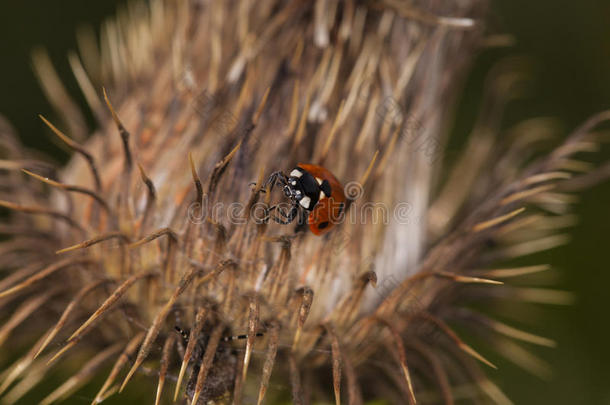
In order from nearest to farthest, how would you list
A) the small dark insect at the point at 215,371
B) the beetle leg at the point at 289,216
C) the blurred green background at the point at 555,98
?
1. the small dark insect at the point at 215,371
2. the beetle leg at the point at 289,216
3. the blurred green background at the point at 555,98

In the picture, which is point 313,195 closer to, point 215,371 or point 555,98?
point 215,371

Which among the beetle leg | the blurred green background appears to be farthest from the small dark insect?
the blurred green background

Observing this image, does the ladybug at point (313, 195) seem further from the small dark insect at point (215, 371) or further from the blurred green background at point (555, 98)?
the blurred green background at point (555, 98)

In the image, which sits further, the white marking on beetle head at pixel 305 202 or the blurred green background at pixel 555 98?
the blurred green background at pixel 555 98

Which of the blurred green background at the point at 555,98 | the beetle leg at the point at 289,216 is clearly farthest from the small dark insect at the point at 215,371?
the blurred green background at the point at 555,98

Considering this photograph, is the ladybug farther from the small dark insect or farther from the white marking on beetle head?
the small dark insect

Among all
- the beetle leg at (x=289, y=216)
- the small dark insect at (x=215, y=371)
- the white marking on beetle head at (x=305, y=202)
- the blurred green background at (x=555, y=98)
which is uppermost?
the blurred green background at (x=555, y=98)

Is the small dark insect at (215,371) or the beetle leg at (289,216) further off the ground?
the beetle leg at (289,216)
